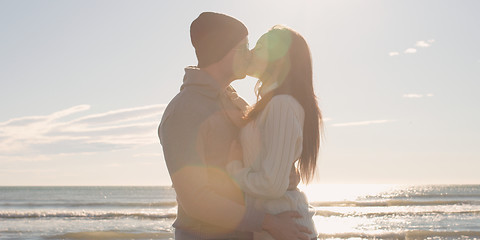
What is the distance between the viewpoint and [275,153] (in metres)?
2.58

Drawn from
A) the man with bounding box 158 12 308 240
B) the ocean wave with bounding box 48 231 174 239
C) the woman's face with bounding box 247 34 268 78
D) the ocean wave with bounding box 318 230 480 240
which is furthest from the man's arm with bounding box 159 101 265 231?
the ocean wave with bounding box 318 230 480 240

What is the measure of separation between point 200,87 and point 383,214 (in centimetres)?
2116

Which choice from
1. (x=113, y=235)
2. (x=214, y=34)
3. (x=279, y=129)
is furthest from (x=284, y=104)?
(x=113, y=235)

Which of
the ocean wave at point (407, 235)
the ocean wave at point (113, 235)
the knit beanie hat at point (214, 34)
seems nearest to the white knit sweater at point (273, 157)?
the knit beanie hat at point (214, 34)

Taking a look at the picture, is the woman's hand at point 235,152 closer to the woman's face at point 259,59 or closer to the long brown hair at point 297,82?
the long brown hair at point 297,82

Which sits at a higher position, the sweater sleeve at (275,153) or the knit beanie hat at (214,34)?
the knit beanie hat at (214,34)

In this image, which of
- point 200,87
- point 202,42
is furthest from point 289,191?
point 202,42

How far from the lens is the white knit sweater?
2572mm

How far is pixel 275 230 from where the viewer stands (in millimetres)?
2586

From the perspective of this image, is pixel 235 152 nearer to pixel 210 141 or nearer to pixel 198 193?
pixel 210 141

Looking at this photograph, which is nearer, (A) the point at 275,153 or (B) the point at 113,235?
(A) the point at 275,153

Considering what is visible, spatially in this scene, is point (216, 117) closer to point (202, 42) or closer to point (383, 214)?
point (202, 42)

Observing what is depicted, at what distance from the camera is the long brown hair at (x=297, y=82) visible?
2859 mm

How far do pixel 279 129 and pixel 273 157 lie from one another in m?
0.15
